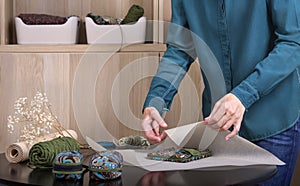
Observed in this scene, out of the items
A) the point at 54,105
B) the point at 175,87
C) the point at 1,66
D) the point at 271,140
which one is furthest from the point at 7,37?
the point at 271,140

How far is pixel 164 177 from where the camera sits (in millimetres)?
1181

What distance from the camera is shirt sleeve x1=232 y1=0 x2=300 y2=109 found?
1.30 meters

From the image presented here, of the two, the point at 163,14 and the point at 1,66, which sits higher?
the point at 163,14

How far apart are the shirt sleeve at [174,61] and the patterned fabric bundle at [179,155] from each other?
14 centimetres

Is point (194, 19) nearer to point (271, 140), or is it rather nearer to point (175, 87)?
point (175, 87)

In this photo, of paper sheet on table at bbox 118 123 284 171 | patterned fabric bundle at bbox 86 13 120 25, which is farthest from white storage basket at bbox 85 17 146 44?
paper sheet on table at bbox 118 123 284 171

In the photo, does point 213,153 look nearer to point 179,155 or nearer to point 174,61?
point 179,155

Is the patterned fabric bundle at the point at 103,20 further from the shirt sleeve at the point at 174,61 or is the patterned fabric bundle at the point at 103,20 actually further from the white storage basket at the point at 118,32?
the shirt sleeve at the point at 174,61

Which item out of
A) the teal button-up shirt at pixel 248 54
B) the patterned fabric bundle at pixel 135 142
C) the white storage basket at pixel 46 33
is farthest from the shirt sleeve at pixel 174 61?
the white storage basket at pixel 46 33

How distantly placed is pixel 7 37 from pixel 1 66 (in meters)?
0.19

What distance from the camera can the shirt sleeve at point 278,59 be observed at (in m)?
1.30

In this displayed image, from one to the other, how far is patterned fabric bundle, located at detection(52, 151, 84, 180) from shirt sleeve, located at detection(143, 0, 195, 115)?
36 cm

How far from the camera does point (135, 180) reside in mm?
1161

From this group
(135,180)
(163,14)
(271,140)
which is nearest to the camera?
(135,180)
